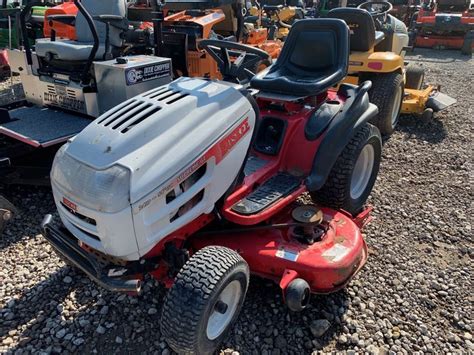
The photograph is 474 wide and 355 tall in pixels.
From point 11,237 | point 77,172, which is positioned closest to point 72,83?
point 11,237

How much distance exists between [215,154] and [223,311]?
746 mm

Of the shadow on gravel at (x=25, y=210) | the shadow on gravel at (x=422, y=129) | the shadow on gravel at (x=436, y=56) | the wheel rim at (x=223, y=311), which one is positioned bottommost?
the shadow on gravel at (x=436, y=56)

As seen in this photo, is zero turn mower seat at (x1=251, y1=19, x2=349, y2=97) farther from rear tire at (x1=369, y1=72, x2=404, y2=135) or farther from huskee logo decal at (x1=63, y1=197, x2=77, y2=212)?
rear tire at (x1=369, y1=72, x2=404, y2=135)

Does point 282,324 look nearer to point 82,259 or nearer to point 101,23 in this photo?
point 82,259

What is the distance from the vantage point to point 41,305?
7.97 ft

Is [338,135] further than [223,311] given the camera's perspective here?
Yes

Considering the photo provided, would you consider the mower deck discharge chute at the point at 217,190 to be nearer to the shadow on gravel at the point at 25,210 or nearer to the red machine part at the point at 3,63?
the shadow on gravel at the point at 25,210

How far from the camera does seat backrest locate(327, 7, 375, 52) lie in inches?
176

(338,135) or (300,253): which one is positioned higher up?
(338,135)

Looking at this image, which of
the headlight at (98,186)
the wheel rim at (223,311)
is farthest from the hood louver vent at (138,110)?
the wheel rim at (223,311)

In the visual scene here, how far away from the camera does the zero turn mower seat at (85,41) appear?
4.25m

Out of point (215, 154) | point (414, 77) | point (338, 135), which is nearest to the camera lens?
point (215, 154)

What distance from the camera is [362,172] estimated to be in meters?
3.27

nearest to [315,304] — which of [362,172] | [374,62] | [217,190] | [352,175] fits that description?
[217,190]
